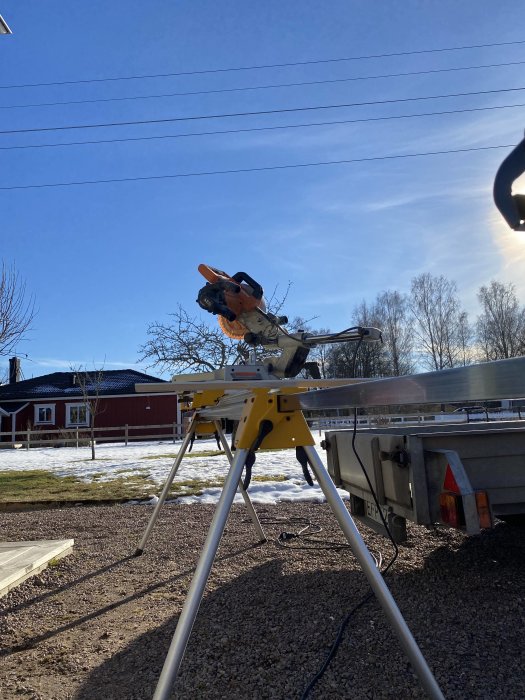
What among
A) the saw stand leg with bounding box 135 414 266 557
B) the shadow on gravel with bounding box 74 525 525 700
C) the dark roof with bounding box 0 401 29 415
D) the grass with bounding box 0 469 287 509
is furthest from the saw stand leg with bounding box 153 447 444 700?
the dark roof with bounding box 0 401 29 415

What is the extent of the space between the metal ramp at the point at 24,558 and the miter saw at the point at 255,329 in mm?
1919

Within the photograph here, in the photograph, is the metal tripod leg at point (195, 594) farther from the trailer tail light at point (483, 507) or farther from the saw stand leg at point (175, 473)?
the saw stand leg at point (175, 473)

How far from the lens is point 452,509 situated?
211 cm

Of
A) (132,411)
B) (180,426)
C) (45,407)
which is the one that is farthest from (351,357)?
(45,407)

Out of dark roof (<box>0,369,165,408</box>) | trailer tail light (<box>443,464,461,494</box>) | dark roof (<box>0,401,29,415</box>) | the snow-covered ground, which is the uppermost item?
dark roof (<box>0,369,165,408</box>)

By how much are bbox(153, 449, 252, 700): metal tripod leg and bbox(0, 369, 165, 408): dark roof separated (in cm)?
2797

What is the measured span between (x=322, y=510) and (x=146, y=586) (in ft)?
8.90

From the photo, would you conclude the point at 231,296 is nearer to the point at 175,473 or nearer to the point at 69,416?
the point at 175,473

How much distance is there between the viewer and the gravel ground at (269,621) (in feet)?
6.44

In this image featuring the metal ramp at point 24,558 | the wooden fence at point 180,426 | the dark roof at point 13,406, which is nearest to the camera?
the metal ramp at point 24,558

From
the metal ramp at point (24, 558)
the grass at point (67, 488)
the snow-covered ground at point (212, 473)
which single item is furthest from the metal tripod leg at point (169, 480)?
the grass at point (67, 488)

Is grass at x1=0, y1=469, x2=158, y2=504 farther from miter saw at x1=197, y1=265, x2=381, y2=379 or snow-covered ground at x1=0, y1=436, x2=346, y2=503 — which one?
miter saw at x1=197, y1=265, x2=381, y2=379

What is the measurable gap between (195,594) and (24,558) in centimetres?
256

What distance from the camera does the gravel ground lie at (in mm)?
1962
